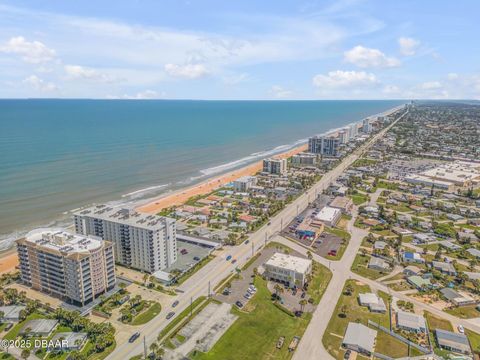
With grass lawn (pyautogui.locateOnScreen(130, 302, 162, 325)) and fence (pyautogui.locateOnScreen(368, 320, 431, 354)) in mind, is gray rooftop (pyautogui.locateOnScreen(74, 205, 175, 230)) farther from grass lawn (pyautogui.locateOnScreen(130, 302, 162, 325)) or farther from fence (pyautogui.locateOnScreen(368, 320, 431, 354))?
fence (pyautogui.locateOnScreen(368, 320, 431, 354))

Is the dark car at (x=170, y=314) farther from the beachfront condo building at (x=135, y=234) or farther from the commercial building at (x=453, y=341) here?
the commercial building at (x=453, y=341)

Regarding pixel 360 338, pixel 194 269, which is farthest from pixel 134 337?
pixel 360 338

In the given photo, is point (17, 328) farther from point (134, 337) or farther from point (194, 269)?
point (194, 269)

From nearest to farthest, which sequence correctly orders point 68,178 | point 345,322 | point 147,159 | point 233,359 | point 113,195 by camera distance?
point 233,359 < point 345,322 < point 113,195 < point 68,178 < point 147,159

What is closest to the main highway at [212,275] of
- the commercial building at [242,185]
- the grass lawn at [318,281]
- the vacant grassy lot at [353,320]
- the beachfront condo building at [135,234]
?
the vacant grassy lot at [353,320]

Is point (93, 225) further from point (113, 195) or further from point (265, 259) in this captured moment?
point (113, 195)

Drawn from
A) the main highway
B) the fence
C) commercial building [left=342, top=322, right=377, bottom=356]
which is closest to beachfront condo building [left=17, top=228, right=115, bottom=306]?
the main highway

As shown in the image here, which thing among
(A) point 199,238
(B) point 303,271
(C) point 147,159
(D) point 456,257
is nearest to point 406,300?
(B) point 303,271
